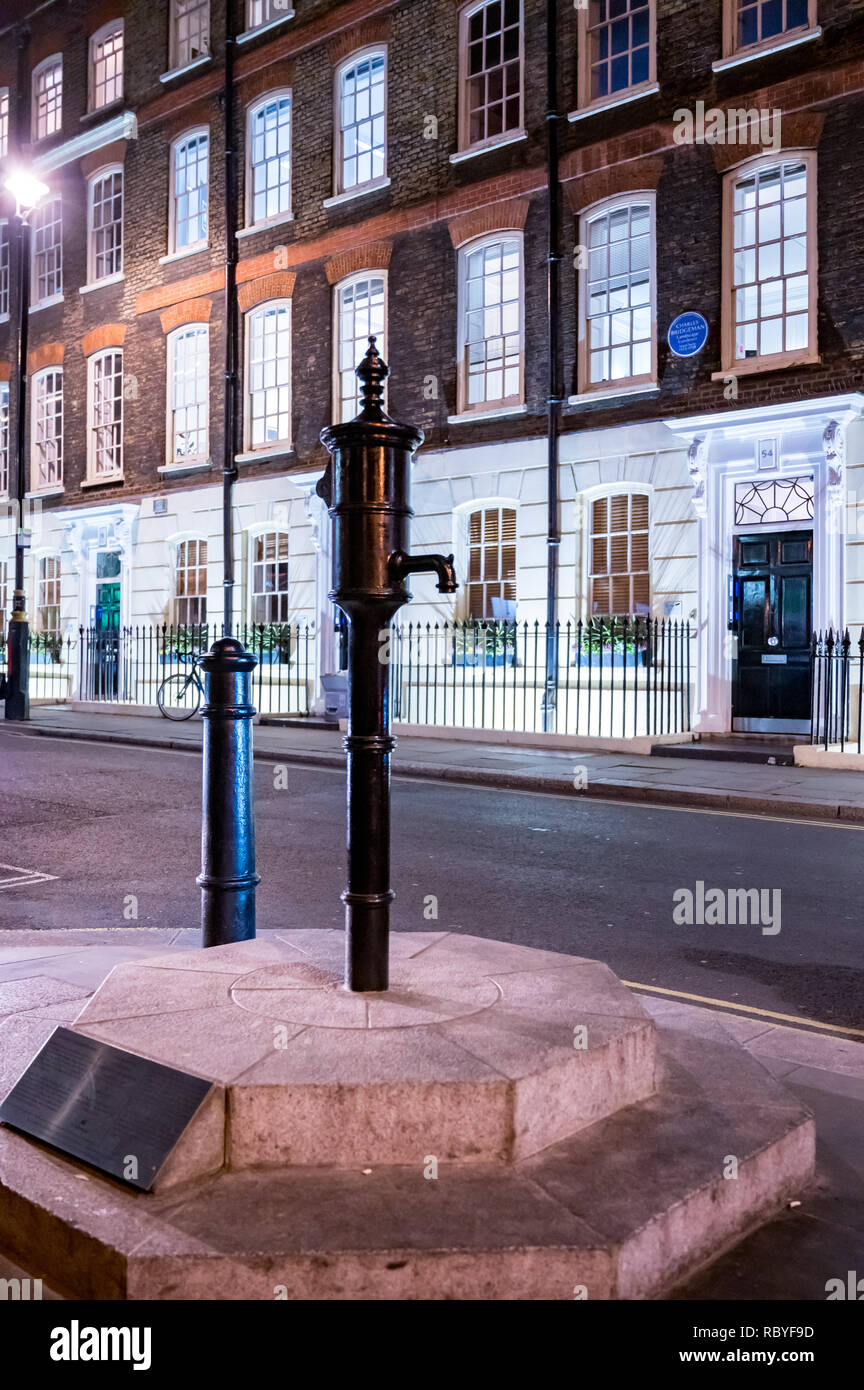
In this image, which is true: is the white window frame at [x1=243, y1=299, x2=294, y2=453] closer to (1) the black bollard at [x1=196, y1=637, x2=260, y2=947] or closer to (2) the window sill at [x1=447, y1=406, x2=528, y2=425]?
(2) the window sill at [x1=447, y1=406, x2=528, y2=425]

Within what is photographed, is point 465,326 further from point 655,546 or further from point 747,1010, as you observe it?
point 747,1010

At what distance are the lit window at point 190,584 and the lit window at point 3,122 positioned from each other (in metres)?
11.7

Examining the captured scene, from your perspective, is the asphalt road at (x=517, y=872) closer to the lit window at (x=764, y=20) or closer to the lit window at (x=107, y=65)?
the lit window at (x=764, y=20)

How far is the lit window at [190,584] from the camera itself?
21.6 m

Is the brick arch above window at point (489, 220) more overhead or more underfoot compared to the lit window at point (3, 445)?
more overhead

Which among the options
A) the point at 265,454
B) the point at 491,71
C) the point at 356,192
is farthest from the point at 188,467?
the point at 491,71

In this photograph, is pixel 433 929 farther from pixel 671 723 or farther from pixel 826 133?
pixel 826 133

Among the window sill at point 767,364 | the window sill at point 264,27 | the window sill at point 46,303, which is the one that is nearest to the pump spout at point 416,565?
the window sill at point 767,364

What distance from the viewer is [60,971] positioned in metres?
4.21

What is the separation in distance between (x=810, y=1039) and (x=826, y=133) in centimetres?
1343

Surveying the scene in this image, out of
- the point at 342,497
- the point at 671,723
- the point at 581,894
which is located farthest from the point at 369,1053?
the point at 671,723

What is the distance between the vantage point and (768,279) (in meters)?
14.5

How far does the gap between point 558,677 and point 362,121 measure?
1037 centimetres

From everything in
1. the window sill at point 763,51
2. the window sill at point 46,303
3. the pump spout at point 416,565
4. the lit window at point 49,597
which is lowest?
the pump spout at point 416,565
